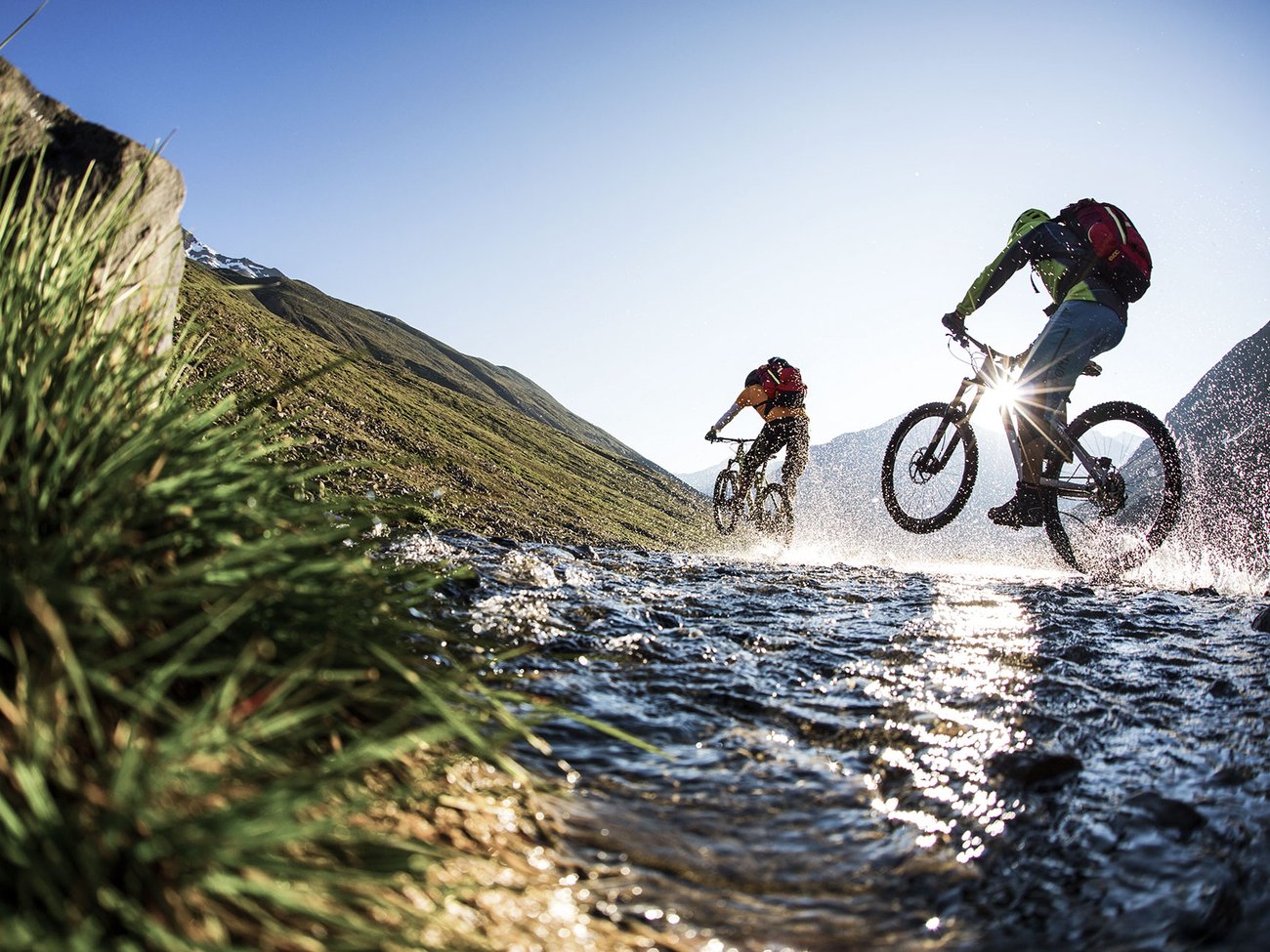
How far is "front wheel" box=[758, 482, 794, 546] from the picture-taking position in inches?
746

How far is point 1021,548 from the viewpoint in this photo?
14.5 metres

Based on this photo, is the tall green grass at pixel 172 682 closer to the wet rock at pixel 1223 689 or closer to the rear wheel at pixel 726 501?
the wet rock at pixel 1223 689

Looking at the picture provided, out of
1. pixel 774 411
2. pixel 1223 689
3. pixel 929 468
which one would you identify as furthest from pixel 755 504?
pixel 1223 689

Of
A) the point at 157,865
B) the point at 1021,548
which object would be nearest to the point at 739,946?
the point at 157,865

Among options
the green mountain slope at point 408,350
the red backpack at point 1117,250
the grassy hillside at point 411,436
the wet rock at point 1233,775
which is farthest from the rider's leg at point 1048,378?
the green mountain slope at point 408,350

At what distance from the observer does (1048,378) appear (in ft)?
32.7

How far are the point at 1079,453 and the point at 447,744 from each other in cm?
972

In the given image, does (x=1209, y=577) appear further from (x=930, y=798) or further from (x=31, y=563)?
(x=31, y=563)

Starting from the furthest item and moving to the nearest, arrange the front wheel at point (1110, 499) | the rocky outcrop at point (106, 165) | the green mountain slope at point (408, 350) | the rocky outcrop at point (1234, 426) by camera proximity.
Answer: the green mountain slope at point (408, 350) → the rocky outcrop at point (1234, 426) → the front wheel at point (1110, 499) → the rocky outcrop at point (106, 165)

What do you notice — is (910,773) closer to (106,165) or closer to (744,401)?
(106,165)

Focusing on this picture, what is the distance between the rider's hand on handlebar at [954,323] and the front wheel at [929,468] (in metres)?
1.18

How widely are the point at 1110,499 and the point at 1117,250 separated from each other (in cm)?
311

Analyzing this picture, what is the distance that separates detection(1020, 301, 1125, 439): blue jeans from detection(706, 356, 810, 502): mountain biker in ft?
26.0

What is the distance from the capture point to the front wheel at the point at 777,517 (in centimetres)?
1895
